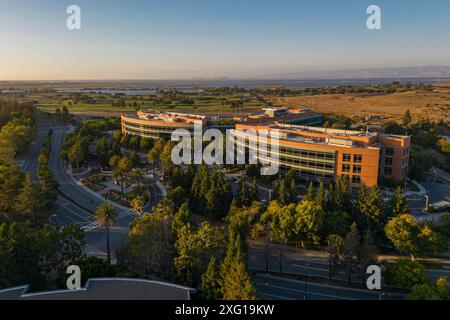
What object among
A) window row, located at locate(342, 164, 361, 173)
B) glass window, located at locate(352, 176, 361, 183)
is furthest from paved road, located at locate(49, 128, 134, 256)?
glass window, located at locate(352, 176, 361, 183)

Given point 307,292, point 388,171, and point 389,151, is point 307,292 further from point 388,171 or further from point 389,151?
→ point 389,151

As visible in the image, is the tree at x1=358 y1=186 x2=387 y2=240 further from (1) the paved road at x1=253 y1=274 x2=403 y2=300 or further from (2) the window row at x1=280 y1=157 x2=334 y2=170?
(2) the window row at x1=280 y1=157 x2=334 y2=170

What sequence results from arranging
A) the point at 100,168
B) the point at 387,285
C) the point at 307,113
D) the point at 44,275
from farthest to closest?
the point at 307,113 < the point at 100,168 < the point at 387,285 < the point at 44,275

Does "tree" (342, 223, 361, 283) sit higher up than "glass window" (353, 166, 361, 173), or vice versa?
"glass window" (353, 166, 361, 173)

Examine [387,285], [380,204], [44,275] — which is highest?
[380,204]
